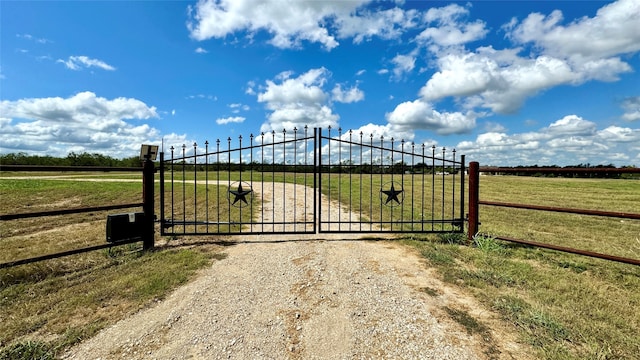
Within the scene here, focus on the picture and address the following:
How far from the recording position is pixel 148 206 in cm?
554

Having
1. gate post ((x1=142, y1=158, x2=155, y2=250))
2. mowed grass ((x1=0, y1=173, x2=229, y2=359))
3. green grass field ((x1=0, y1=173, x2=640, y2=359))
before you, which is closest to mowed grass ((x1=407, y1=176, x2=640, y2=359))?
green grass field ((x1=0, y1=173, x2=640, y2=359))

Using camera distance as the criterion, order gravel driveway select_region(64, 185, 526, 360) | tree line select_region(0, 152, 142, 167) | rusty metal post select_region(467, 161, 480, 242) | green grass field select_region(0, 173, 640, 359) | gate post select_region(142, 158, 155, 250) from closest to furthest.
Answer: gravel driveway select_region(64, 185, 526, 360) → green grass field select_region(0, 173, 640, 359) → gate post select_region(142, 158, 155, 250) → rusty metal post select_region(467, 161, 480, 242) → tree line select_region(0, 152, 142, 167)

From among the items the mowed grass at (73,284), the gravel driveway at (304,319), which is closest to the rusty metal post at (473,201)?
the gravel driveway at (304,319)

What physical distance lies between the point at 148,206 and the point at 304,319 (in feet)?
13.6

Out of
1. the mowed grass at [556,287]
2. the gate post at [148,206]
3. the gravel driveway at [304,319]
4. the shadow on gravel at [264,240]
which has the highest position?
the gate post at [148,206]

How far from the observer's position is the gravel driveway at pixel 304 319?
2.53 m

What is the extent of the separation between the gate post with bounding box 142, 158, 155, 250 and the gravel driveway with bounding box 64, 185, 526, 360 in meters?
1.79

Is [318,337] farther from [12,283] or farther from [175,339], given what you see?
[12,283]

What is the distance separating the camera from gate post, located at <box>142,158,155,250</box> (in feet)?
17.8

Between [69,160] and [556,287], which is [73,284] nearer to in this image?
[556,287]

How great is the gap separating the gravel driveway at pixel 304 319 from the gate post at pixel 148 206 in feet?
5.86

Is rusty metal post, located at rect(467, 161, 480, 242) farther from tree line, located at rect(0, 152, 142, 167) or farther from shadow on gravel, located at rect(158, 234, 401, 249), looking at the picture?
tree line, located at rect(0, 152, 142, 167)

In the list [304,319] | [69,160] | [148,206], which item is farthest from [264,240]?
[69,160]

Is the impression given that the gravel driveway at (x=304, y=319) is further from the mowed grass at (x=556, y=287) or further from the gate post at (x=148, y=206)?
the gate post at (x=148, y=206)
